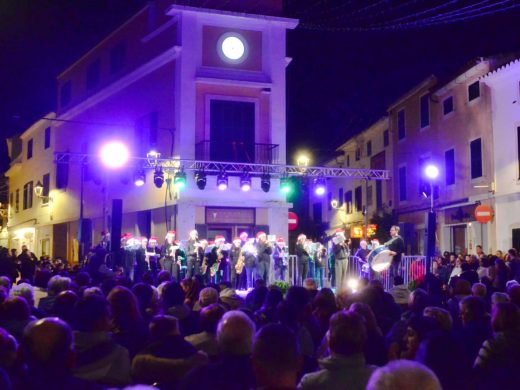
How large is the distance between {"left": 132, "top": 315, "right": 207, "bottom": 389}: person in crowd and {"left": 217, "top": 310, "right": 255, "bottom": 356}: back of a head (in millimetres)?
514

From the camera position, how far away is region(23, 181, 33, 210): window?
45631mm

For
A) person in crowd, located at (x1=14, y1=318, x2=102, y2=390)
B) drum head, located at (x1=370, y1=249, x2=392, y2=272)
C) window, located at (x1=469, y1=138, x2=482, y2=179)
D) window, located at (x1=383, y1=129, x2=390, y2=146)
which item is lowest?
person in crowd, located at (x1=14, y1=318, x2=102, y2=390)

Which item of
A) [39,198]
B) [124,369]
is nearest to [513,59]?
[124,369]

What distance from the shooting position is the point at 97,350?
4969 millimetres

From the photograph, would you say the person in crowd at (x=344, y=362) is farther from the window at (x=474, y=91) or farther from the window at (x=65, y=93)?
the window at (x=65, y=93)

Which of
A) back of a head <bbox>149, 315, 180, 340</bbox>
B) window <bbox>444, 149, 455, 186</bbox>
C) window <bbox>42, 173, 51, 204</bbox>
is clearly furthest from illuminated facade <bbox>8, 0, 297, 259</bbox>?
back of a head <bbox>149, 315, 180, 340</bbox>

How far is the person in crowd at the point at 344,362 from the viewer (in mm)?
4099

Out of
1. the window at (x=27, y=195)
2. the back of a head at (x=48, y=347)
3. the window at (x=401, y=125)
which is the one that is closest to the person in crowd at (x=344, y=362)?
the back of a head at (x=48, y=347)

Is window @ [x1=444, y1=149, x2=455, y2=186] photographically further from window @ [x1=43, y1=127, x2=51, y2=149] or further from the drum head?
window @ [x1=43, y1=127, x2=51, y2=149]

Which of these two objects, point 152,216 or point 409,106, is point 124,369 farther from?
point 409,106

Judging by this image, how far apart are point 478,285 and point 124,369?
17.9 ft

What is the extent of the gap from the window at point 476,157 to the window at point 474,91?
71.6 inches

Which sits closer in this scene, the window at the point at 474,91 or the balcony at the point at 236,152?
the balcony at the point at 236,152

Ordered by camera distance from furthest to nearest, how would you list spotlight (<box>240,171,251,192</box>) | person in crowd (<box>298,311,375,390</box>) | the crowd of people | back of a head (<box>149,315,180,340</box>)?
spotlight (<box>240,171,251,192</box>), back of a head (<box>149,315,180,340</box>), person in crowd (<box>298,311,375,390</box>), the crowd of people
